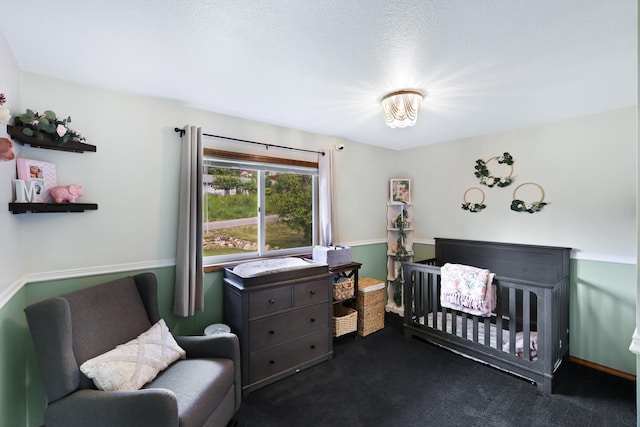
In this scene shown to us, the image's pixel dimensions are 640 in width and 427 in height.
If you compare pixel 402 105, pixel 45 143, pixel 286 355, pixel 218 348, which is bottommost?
pixel 286 355

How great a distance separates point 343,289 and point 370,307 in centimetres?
45

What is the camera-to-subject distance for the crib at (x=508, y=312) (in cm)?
230

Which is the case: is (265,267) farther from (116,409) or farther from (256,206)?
(116,409)

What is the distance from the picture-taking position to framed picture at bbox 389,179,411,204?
Result: 3.95 metres

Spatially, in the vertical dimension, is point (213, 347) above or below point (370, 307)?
above

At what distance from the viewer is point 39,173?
1812mm

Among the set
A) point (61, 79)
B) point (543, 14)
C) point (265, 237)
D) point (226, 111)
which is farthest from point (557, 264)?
point (61, 79)

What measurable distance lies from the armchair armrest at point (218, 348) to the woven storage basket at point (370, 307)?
1.66 metres

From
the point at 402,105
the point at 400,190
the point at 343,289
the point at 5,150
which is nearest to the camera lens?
the point at 5,150

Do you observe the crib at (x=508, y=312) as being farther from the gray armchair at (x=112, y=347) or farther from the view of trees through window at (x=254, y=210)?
the gray armchair at (x=112, y=347)

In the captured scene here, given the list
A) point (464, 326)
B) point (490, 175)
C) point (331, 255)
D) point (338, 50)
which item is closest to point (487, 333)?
point (464, 326)

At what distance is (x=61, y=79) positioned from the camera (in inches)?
76.7

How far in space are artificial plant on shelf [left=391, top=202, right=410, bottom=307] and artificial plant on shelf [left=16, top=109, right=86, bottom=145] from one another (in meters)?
3.47

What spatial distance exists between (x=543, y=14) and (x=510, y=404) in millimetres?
2514
